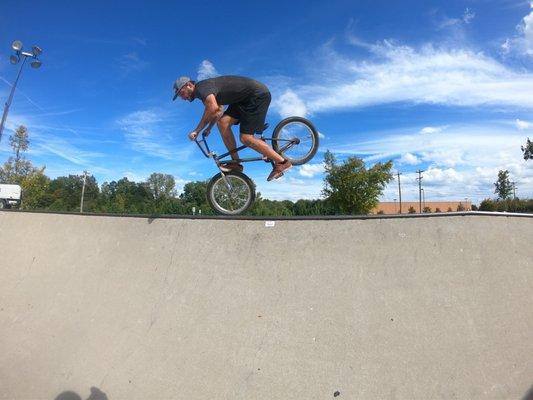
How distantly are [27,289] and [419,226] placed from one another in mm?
4937

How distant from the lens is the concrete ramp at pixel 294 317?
10.0ft

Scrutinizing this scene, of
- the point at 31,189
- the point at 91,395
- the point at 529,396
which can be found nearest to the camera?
the point at 529,396

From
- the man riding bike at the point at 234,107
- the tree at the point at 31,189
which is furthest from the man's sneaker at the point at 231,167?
the tree at the point at 31,189

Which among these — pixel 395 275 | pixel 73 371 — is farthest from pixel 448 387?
pixel 73 371

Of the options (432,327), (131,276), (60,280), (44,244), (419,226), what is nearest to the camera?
(432,327)

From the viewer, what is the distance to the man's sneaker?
5430 millimetres

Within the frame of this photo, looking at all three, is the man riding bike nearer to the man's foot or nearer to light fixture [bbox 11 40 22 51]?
the man's foot

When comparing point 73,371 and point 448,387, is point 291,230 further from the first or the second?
Answer: point 73,371

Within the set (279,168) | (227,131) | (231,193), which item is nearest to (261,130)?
(227,131)

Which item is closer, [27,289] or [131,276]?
[131,276]

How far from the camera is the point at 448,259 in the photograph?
142 inches

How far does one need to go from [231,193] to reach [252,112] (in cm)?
123

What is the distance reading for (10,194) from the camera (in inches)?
1235

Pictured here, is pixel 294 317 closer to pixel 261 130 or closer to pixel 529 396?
pixel 529 396
